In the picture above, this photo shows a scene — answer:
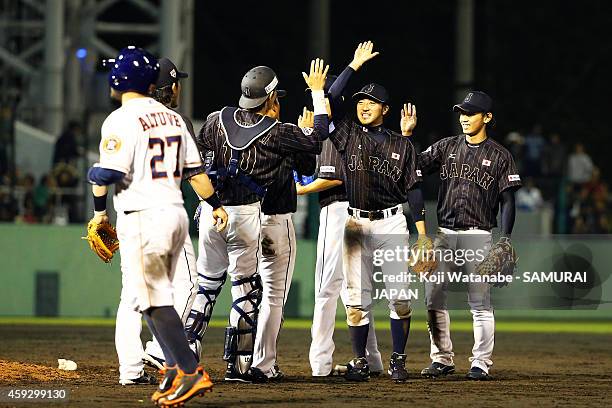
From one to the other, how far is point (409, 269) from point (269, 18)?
35.1 metres

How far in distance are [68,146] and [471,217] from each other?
30.8ft

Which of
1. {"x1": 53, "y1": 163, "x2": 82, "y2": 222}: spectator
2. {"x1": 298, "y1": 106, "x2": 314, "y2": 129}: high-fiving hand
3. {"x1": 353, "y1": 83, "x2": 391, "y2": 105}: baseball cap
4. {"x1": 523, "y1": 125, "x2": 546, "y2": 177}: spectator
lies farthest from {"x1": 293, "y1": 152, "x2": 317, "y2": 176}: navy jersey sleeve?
{"x1": 523, "y1": 125, "x2": 546, "y2": 177}: spectator

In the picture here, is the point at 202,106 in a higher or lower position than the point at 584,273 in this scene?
higher

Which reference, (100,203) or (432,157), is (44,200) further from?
(100,203)

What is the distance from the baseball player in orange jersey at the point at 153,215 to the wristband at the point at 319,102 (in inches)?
66.7

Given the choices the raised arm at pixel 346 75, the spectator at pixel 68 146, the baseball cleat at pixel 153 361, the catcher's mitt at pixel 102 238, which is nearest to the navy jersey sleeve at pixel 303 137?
the raised arm at pixel 346 75

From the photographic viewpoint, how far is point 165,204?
9.02m

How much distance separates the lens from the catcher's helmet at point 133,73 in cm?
922

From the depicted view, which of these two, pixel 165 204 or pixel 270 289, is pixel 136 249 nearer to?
pixel 165 204

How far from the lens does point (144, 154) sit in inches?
356

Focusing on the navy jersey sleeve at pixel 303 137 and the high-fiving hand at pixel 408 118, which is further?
the high-fiving hand at pixel 408 118

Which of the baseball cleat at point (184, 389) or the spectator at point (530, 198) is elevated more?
the spectator at point (530, 198)

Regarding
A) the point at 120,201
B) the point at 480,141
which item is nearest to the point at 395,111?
the point at 480,141

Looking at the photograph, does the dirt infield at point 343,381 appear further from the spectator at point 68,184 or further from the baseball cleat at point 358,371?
the spectator at point 68,184
